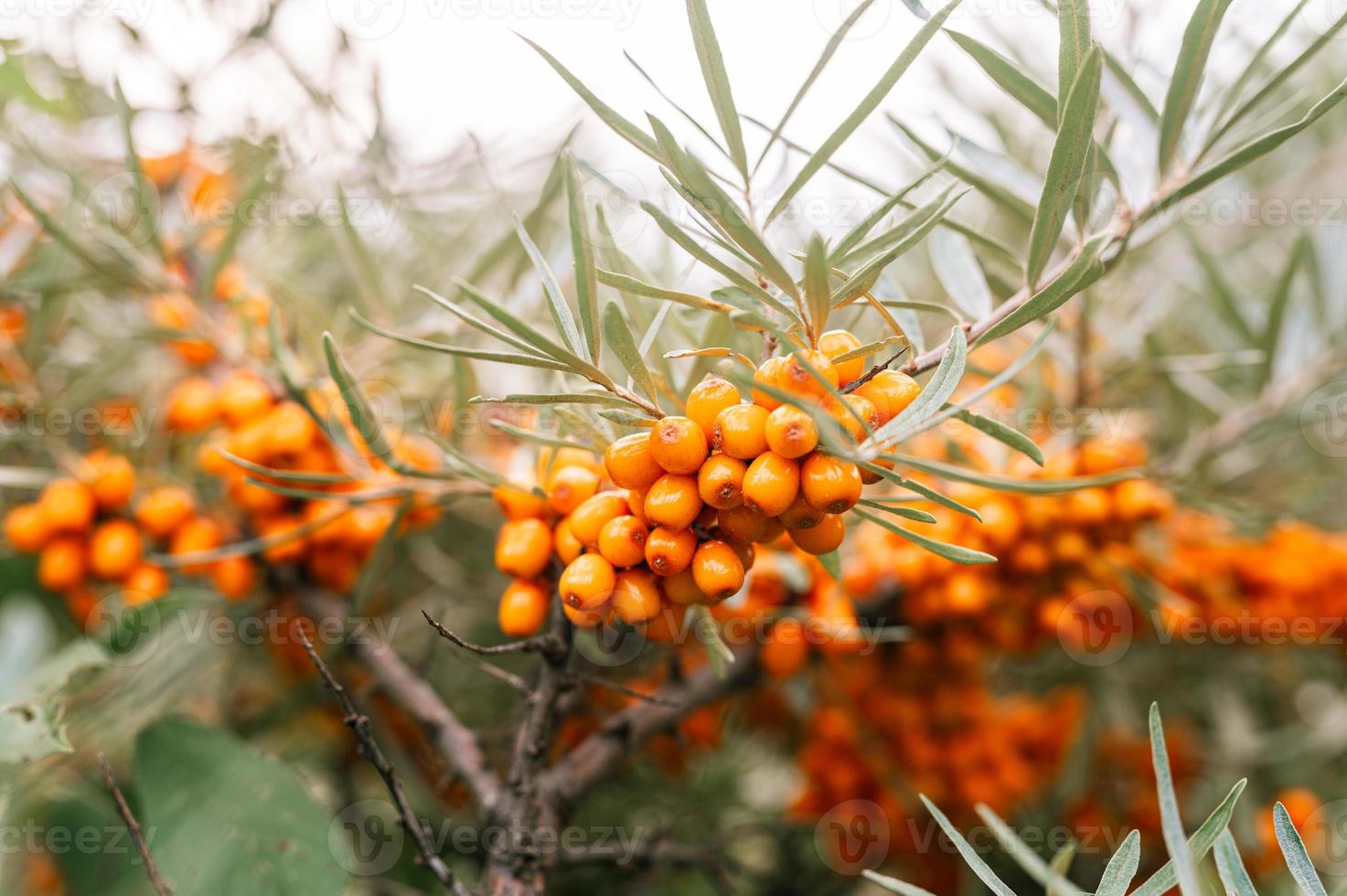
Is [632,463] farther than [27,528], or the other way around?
[27,528]

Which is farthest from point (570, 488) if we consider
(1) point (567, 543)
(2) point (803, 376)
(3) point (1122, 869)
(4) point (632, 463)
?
A: (3) point (1122, 869)

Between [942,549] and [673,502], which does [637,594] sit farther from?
[942,549]

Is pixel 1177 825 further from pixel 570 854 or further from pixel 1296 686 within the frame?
pixel 1296 686

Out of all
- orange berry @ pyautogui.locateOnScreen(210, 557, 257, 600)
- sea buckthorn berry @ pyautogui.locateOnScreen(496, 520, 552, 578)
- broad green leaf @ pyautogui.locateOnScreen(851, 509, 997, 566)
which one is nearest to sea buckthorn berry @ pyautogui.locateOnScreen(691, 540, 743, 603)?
broad green leaf @ pyautogui.locateOnScreen(851, 509, 997, 566)

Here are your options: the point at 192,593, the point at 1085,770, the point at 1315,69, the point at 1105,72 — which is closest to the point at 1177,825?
the point at 1105,72

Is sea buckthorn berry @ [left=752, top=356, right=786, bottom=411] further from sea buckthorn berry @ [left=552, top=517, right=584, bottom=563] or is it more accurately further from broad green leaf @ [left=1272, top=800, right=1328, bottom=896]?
broad green leaf @ [left=1272, top=800, right=1328, bottom=896]

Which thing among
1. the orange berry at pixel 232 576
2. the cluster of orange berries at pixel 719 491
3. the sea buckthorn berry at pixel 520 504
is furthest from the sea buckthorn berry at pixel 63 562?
the cluster of orange berries at pixel 719 491
